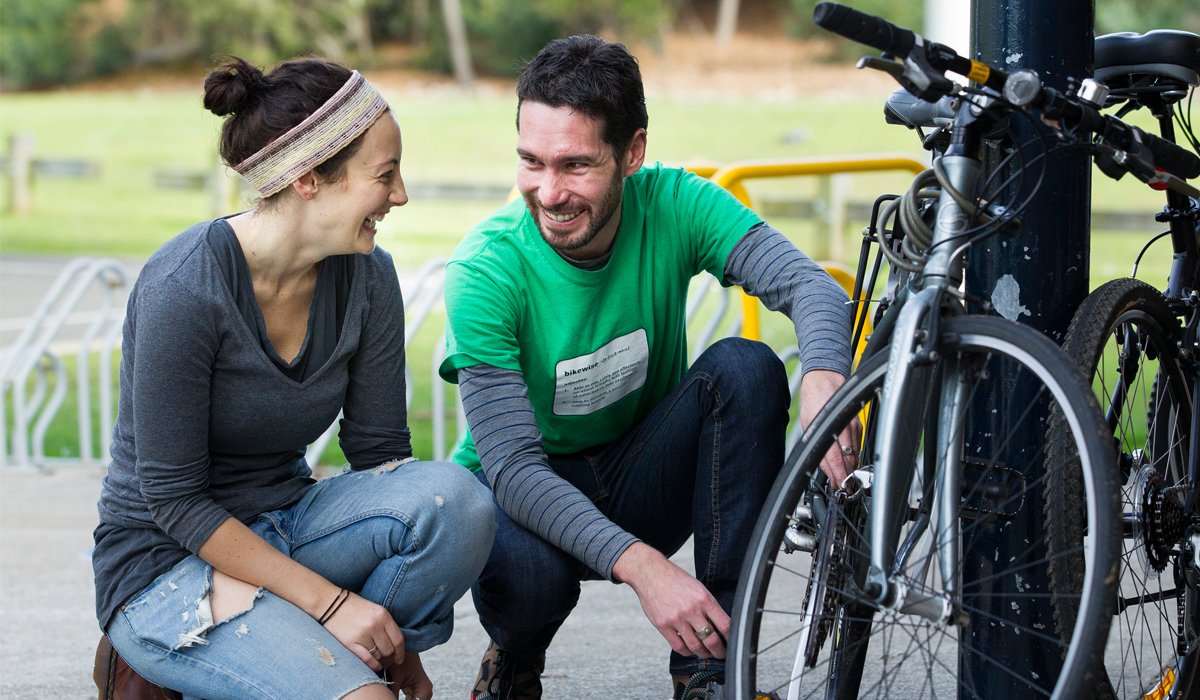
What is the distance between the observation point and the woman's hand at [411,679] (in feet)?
9.61

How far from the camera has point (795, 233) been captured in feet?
52.0

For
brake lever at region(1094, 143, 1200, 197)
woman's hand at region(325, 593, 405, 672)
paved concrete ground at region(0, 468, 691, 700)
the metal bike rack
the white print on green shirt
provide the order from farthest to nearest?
the metal bike rack → paved concrete ground at region(0, 468, 691, 700) → the white print on green shirt → woman's hand at region(325, 593, 405, 672) → brake lever at region(1094, 143, 1200, 197)

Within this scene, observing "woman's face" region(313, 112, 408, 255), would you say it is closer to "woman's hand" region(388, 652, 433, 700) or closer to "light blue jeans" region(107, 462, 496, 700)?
"light blue jeans" region(107, 462, 496, 700)

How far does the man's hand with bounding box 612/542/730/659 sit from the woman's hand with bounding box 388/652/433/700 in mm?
524

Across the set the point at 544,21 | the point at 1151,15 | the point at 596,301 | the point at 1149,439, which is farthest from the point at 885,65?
the point at 544,21

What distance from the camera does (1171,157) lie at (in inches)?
100

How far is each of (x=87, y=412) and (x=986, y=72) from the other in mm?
4670

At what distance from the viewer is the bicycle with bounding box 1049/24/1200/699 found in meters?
2.81

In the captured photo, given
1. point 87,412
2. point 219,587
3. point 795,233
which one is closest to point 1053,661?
point 219,587

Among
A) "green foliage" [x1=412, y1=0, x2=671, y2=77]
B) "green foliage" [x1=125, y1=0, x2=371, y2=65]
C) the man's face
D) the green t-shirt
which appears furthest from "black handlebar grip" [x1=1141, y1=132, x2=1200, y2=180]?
"green foliage" [x1=125, y1=0, x2=371, y2=65]

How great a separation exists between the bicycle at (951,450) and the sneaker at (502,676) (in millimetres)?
693

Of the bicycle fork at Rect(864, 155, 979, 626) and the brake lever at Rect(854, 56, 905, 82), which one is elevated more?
the brake lever at Rect(854, 56, 905, 82)

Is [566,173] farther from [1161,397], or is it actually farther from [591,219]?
[1161,397]

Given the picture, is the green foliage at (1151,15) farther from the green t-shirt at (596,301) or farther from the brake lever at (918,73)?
the brake lever at (918,73)
